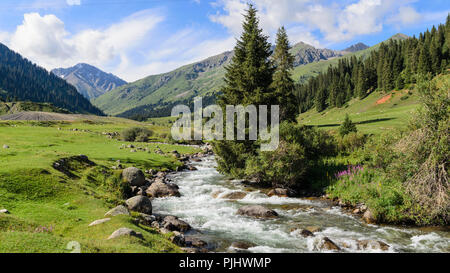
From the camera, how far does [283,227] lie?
17.7 metres

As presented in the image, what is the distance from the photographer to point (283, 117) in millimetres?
37188

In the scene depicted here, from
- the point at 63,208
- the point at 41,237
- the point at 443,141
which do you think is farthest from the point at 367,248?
the point at 63,208

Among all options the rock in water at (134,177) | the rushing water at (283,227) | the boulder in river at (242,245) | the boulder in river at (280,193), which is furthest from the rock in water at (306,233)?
the rock in water at (134,177)

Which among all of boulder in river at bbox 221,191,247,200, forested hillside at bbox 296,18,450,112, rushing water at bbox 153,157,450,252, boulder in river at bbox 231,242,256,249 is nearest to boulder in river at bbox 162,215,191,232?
rushing water at bbox 153,157,450,252

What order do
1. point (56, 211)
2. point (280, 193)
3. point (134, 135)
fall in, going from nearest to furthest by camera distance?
1. point (56, 211)
2. point (280, 193)
3. point (134, 135)

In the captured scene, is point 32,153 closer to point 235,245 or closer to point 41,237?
point 41,237

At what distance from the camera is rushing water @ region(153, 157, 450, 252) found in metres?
14.6

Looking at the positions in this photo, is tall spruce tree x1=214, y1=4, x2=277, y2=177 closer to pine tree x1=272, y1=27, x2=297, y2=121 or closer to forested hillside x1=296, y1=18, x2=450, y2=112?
pine tree x1=272, y1=27, x2=297, y2=121

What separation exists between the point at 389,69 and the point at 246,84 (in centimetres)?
10804

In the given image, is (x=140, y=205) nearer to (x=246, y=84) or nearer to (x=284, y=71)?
(x=246, y=84)

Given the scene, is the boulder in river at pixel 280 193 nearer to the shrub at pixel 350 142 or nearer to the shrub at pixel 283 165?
the shrub at pixel 283 165

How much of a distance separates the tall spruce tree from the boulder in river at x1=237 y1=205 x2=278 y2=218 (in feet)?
29.0

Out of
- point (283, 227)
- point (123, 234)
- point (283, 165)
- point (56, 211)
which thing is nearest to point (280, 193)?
point (283, 165)
